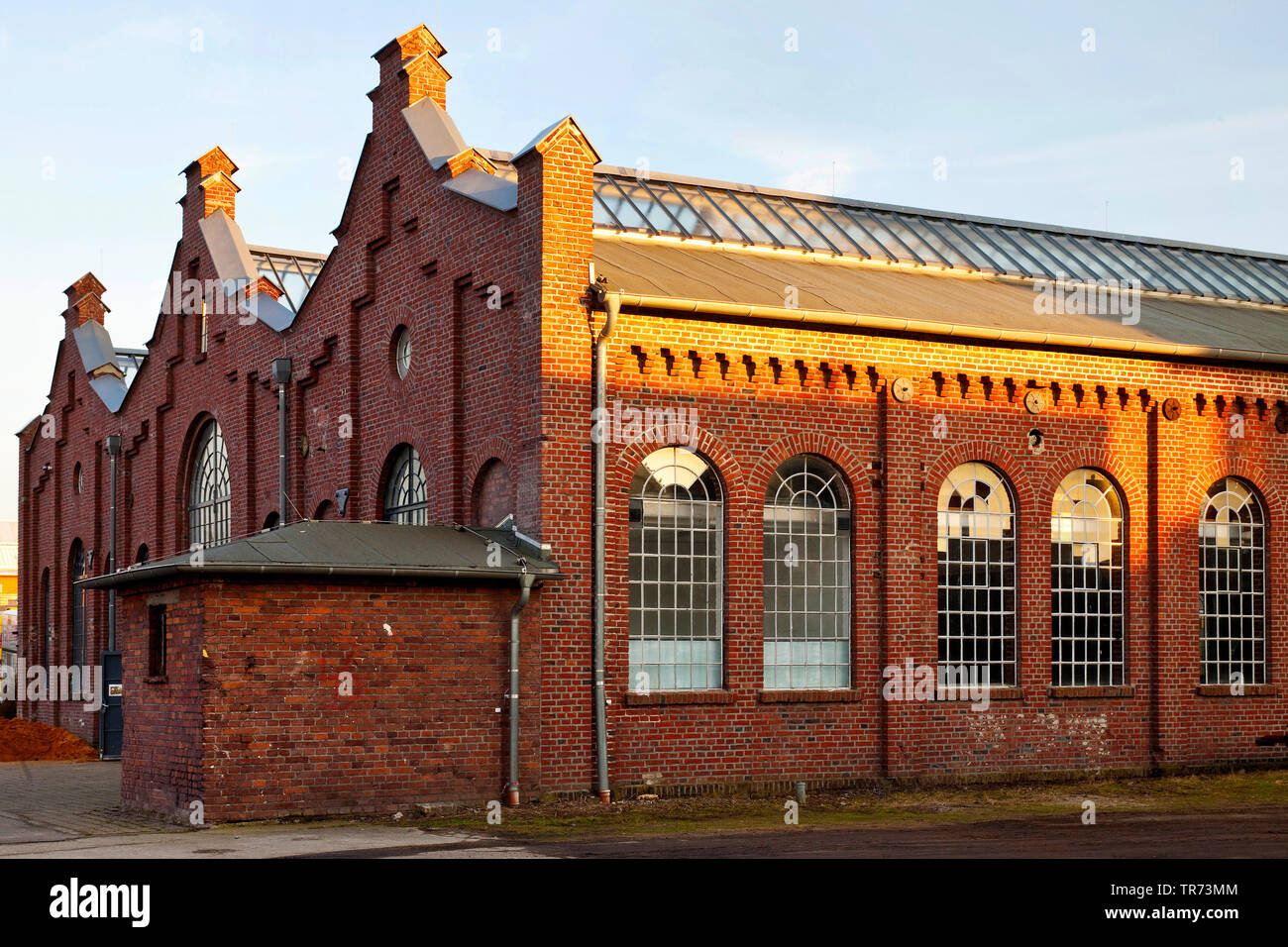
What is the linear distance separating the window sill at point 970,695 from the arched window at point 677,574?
3259 millimetres

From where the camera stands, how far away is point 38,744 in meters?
32.5

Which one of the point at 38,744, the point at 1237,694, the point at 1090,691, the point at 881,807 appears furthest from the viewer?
the point at 38,744

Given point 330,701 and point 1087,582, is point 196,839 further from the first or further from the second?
point 1087,582

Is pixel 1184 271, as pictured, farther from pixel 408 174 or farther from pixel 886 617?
pixel 408 174

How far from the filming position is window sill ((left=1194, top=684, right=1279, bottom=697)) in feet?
74.7

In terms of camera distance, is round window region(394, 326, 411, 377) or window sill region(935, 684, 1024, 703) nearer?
window sill region(935, 684, 1024, 703)

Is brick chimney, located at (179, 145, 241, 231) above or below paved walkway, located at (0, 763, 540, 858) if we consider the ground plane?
above

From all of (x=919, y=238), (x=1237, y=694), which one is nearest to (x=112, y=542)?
(x=919, y=238)

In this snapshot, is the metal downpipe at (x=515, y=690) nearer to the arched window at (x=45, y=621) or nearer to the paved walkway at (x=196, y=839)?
the paved walkway at (x=196, y=839)

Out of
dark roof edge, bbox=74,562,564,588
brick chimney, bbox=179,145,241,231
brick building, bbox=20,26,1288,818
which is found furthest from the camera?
brick chimney, bbox=179,145,241,231

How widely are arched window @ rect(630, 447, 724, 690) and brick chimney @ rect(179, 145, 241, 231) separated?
1495 centimetres

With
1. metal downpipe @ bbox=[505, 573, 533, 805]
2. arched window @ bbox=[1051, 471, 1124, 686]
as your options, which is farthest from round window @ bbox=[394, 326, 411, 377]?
arched window @ bbox=[1051, 471, 1124, 686]

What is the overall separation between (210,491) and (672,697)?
45.9 feet

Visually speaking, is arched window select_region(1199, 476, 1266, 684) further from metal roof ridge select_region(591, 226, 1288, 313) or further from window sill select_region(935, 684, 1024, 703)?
metal roof ridge select_region(591, 226, 1288, 313)
